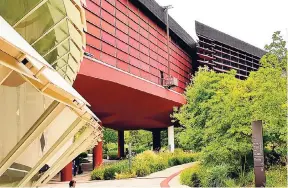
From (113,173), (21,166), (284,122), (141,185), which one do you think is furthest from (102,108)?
(21,166)

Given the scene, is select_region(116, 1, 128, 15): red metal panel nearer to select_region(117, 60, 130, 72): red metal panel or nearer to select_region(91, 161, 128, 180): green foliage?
select_region(117, 60, 130, 72): red metal panel

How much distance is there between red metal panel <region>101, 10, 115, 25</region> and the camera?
2270cm

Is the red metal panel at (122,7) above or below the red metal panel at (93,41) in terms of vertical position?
above

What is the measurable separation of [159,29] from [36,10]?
25396 mm

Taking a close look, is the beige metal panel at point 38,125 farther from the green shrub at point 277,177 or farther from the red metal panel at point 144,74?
the red metal panel at point 144,74

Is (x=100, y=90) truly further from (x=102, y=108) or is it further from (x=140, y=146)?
(x=140, y=146)

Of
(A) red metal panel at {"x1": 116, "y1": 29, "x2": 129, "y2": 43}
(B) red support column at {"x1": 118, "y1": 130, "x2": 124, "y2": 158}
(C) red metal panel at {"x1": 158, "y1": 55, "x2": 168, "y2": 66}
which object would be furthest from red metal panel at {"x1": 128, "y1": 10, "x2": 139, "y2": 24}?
(B) red support column at {"x1": 118, "y1": 130, "x2": 124, "y2": 158}

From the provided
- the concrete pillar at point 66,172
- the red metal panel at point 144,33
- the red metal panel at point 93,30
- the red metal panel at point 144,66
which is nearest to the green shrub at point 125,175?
the concrete pillar at point 66,172

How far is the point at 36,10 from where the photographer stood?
784 centimetres

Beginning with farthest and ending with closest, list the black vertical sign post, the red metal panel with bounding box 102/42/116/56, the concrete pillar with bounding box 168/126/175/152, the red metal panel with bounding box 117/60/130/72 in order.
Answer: the concrete pillar with bounding box 168/126/175/152 → the red metal panel with bounding box 117/60/130/72 → the red metal panel with bounding box 102/42/116/56 → the black vertical sign post

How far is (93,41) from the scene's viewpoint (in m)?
21.3

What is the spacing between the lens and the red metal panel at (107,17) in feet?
74.5

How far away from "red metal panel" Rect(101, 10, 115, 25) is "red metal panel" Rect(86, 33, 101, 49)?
1.85 m

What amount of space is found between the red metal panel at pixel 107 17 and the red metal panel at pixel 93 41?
6.06 feet
